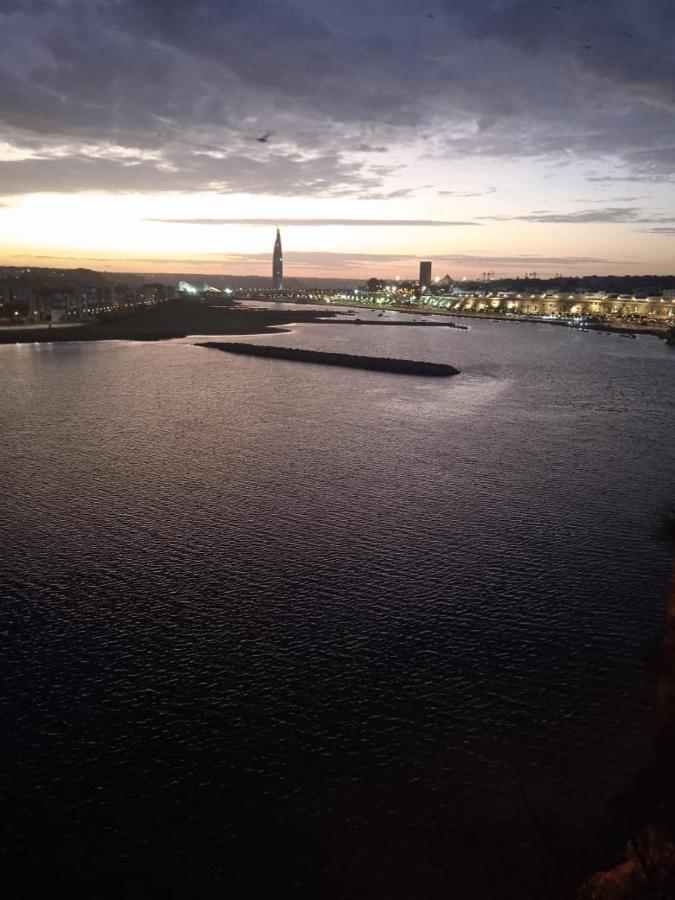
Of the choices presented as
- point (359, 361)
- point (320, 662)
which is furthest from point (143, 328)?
point (320, 662)

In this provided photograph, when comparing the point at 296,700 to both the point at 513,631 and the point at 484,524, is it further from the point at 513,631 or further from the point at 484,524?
the point at 484,524

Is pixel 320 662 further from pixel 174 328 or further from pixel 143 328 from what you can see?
pixel 143 328

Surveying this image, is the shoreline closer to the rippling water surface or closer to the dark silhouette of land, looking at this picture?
the dark silhouette of land

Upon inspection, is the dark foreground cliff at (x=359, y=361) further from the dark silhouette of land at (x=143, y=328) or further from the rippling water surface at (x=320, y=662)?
the rippling water surface at (x=320, y=662)

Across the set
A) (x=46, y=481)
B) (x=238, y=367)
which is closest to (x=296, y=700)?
(x=46, y=481)

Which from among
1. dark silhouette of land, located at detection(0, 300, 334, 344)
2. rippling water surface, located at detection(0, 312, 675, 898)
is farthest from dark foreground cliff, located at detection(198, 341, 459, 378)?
rippling water surface, located at detection(0, 312, 675, 898)

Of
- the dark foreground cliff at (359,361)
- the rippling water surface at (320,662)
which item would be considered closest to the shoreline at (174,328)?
the dark foreground cliff at (359,361)
